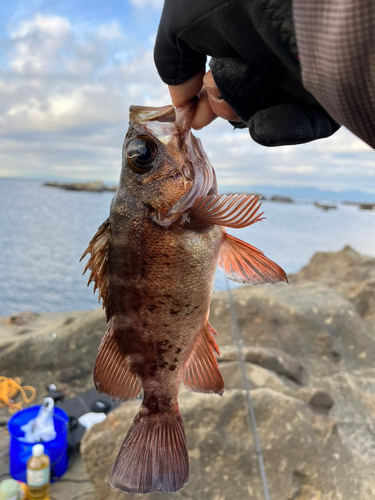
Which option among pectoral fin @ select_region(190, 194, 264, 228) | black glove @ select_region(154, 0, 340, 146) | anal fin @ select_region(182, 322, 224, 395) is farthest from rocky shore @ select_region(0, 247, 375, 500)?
black glove @ select_region(154, 0, 340, 146)

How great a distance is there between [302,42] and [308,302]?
5.84 m

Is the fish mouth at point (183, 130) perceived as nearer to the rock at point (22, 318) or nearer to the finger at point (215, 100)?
the finger at point (215, 100)

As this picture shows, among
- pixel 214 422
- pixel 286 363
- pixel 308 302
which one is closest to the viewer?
pixel 214 422

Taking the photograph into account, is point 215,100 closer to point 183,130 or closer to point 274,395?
point 183,130

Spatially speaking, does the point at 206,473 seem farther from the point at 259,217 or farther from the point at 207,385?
the point at 259,217

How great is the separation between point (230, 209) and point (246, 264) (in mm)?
309

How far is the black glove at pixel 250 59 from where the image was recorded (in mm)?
1049

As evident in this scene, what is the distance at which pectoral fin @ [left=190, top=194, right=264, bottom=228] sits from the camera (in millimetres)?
1386

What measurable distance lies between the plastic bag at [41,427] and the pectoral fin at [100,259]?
8.82 ft

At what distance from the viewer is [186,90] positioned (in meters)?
1.41

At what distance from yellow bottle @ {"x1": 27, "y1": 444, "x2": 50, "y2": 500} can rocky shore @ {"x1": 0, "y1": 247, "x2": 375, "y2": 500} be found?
0.51m

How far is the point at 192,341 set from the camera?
1658mm

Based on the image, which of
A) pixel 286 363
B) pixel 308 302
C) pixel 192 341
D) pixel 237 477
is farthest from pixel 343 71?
pixel 308 302

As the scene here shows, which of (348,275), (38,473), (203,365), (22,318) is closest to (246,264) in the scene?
(203,365)
